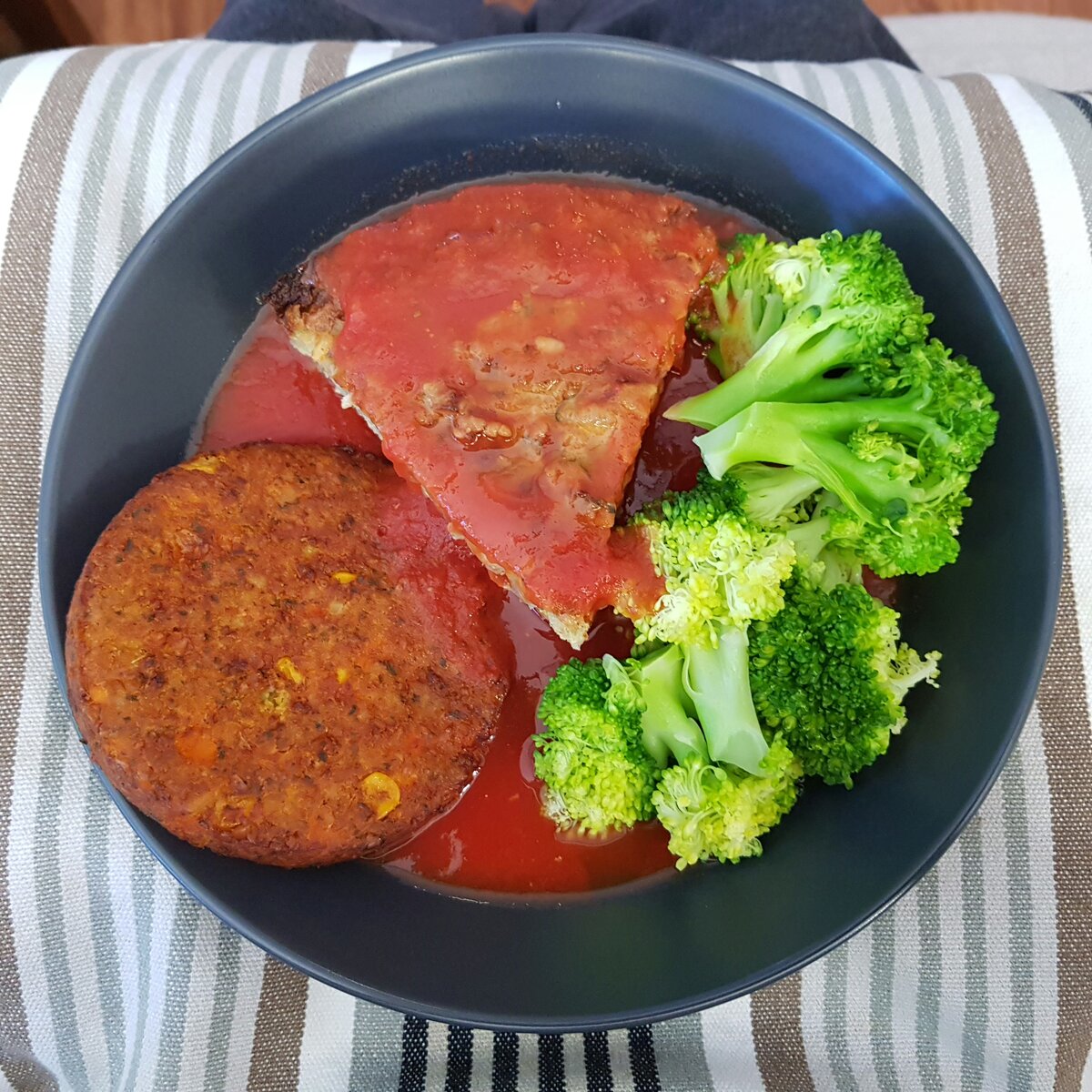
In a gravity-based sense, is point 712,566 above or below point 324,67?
below

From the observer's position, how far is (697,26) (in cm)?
280

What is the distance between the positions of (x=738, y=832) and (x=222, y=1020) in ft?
4.36

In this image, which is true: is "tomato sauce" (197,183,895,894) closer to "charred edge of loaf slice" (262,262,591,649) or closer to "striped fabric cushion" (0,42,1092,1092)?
"charred edge of loaf slice" (262,262,591,649)

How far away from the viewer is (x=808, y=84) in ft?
8.16

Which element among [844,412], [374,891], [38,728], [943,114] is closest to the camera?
[844,412]

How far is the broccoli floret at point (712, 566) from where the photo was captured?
1854 millimetres

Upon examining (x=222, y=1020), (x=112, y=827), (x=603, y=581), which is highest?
(x=603, y=581)

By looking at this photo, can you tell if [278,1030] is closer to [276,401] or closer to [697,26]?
[276,401]

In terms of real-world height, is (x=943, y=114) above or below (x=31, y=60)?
above

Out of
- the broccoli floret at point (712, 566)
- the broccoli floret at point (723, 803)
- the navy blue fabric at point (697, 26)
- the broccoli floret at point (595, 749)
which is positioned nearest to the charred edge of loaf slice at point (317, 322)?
the broccoli floret at point (595, 749)

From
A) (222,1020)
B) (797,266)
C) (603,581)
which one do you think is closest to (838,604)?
(603,581)

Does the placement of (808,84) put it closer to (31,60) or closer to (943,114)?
(943,114)

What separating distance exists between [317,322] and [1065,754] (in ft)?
6.79

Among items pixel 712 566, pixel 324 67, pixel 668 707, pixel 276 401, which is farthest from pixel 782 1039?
pixel 324 67
